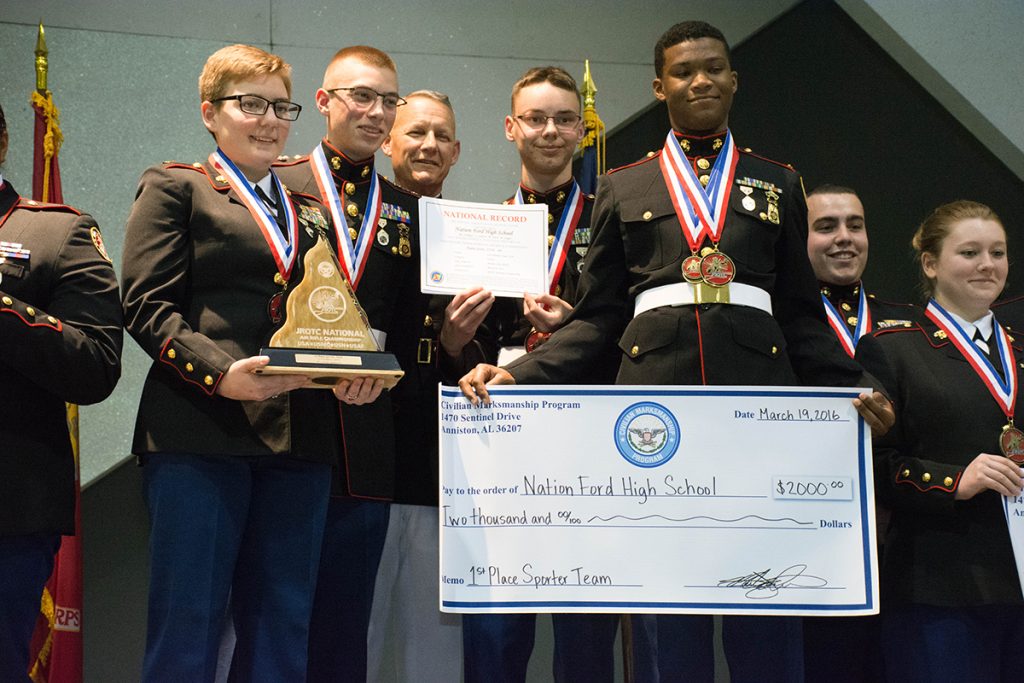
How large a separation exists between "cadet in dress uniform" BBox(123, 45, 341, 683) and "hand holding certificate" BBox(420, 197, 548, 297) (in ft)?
1.43

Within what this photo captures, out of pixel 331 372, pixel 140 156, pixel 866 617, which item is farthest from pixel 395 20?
pixel 866 617

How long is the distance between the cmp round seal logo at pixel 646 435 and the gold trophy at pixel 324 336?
52 centimetres

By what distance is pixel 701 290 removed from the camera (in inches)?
106

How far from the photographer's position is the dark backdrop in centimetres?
471

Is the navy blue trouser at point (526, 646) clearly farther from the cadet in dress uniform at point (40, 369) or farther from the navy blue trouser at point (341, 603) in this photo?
the cadet in dress uniform at point (40, 369)

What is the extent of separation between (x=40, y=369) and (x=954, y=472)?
7.01ft

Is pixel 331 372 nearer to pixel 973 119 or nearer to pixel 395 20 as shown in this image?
pixel 395 20

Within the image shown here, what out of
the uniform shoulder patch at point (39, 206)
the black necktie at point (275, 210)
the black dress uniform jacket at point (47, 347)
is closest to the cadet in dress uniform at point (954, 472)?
the black necktie at point (275, 210)

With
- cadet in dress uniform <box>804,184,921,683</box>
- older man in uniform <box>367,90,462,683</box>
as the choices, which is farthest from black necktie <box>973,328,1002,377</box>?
older man in uniform <box>367,90,462,683</box>

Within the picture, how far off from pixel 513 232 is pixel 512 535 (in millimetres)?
933

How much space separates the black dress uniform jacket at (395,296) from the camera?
3162 millimetres

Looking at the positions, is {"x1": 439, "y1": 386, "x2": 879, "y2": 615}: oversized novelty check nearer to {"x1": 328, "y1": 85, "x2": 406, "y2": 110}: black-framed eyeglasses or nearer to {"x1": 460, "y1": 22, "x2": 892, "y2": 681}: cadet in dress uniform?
{"x1": 460, "y1": 22, "x2": 892, "y2": 681}: cadet in dress uniform

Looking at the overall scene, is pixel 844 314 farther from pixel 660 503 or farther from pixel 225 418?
pixel 225 418

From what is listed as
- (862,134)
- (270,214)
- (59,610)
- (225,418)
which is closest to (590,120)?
(862,134)
